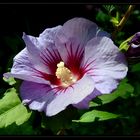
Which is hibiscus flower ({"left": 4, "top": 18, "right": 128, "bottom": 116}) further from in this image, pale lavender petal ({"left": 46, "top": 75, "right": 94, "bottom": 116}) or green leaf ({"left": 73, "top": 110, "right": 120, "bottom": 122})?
green leaf ({"left": 73, "top": 110, "right": 120, "bottom": 122})

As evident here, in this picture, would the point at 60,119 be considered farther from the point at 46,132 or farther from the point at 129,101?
the point at 129,101

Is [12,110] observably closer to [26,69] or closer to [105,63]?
[26,69]

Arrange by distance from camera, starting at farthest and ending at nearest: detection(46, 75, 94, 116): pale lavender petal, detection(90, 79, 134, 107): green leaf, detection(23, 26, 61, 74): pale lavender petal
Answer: detection(90, 79, 134, 107): green leaf → detection(23, 26, 61, 74): pale lavender petal → detection(46, 75, 94, 116): pale lavender petal

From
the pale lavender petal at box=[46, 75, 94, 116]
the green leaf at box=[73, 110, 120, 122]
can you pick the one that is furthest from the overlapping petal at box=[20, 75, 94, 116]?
the green leaf at box=[73, 110, 120, 122]

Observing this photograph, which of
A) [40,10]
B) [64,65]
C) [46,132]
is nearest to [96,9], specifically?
[40,10]

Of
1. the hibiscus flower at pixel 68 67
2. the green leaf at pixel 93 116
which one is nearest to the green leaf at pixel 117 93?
the green leaf at pixel 93 116

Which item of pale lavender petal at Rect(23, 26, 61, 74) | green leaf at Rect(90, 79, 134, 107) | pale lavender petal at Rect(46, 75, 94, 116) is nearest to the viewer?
pale lavender petal at Rect(46, 75, 94, 116)
